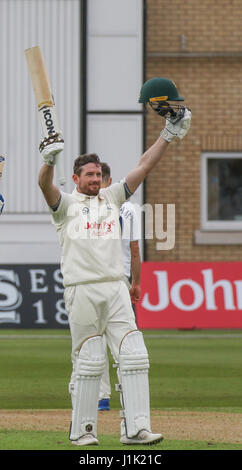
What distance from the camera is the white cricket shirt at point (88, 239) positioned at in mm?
7230

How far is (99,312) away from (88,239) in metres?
0.44

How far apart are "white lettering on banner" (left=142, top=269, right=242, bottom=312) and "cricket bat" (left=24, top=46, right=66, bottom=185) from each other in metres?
9.87

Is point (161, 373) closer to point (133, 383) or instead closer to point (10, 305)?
point (133, 383)

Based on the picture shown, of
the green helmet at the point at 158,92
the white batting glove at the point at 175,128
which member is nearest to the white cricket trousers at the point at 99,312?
the white batting glove at the point at 175,128

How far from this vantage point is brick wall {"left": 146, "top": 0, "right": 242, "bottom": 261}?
2144 centimetres

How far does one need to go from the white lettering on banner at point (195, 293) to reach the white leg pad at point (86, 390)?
9.77 metres

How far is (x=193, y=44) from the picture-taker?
70.9ft

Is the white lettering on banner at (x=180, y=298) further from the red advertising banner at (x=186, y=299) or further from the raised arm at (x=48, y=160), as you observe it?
the raised arm at (x=48, y=160)

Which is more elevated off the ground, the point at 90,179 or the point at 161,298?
the point at 90,179

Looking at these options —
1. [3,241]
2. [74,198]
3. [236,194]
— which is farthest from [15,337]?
[74,198]

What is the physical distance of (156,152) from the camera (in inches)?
293

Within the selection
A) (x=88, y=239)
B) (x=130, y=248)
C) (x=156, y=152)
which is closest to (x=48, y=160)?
(x=88, y=239)

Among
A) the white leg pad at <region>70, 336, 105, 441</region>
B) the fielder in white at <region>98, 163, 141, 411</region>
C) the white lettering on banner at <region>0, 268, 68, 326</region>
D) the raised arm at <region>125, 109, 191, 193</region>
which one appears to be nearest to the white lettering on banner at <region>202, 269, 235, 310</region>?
the white lettering on banner at <region>0, 268, 68, 326</region>

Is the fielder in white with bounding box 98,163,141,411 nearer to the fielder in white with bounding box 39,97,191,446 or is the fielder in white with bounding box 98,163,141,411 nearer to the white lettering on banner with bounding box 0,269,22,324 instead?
the fielder in white with bounding box 39,97,191,446
